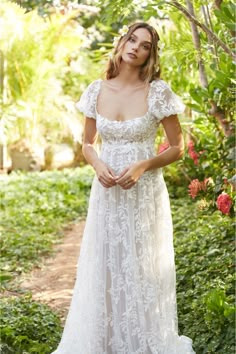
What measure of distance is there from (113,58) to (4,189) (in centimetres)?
548

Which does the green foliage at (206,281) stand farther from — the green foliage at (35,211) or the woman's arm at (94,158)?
the green foliage at (35,211)

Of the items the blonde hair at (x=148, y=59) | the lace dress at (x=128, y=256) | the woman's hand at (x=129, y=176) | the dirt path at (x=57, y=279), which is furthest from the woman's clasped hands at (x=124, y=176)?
the dirt path at (x=57, y=279)

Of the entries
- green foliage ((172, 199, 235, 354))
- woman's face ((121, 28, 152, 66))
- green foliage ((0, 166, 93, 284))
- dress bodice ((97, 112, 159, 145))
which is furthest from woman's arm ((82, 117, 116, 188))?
green foliage ((0, 166, 93, 284))

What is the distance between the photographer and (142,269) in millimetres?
3525

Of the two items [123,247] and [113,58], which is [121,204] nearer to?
[123,247]

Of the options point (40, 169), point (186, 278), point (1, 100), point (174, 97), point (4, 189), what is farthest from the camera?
point (40, 169)

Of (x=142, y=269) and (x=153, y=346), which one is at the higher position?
(x=142, y=269)

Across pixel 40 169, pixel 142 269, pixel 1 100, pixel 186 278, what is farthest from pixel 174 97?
pixel 40 169

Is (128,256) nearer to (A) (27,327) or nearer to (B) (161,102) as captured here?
(B) (161,102)

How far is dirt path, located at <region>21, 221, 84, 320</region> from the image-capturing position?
5.11 meters

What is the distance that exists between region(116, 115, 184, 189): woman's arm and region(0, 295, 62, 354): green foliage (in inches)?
44.2

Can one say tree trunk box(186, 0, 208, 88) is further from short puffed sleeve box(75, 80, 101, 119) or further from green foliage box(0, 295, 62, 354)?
green foliage box(0, 295, 62, 354)

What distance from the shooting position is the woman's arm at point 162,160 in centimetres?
333

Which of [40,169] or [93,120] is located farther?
[40,169]
